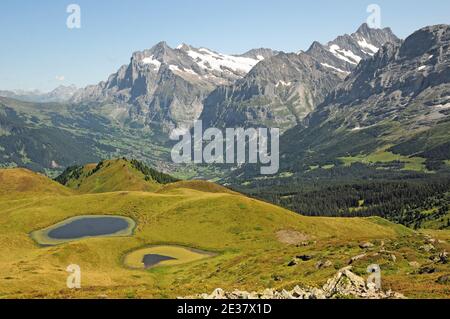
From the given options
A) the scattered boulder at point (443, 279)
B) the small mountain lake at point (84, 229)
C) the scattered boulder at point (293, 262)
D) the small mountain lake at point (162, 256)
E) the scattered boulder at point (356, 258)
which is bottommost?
the small mountain lake at point (162, 256)

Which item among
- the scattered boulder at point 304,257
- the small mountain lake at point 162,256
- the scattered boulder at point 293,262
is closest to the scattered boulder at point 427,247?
the scattered boulder at point 304,257

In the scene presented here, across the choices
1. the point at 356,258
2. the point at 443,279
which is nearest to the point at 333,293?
the point at 443,279

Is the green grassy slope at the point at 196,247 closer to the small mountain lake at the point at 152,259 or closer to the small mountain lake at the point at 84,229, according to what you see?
the small mountain lake at the point at 84,229

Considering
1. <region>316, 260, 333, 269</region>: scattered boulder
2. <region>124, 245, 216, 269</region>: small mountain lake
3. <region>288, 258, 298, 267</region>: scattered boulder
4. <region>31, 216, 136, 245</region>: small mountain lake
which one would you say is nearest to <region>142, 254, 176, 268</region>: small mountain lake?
<region>124, 245, 216, 269</region>: small mountain lake

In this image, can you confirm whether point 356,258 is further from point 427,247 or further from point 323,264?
point 427,247

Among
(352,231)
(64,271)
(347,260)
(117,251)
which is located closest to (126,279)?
(64,271)

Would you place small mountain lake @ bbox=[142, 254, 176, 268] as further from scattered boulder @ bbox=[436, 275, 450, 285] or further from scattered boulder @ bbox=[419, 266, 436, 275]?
scattered boulder @ bbox=[436, 275, 450, 285]
